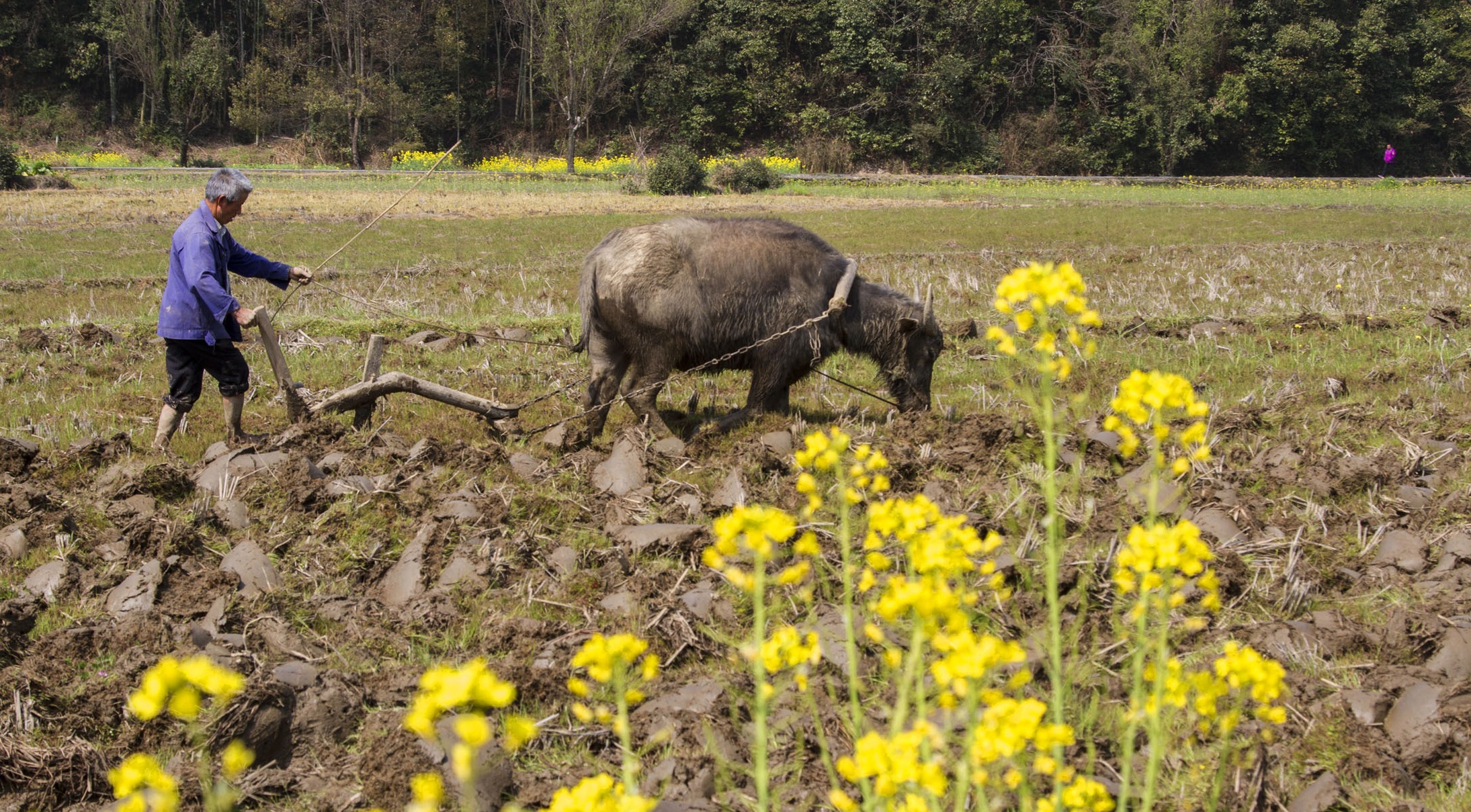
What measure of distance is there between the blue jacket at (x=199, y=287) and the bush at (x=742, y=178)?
90.6 feet

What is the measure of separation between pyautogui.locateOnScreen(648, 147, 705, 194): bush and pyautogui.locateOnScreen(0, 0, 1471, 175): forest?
576 inches

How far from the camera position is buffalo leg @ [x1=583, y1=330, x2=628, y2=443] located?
763 centimetres

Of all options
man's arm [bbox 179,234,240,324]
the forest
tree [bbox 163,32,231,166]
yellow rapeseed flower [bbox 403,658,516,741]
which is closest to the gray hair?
man's arm [bbox 179,234,240,324]

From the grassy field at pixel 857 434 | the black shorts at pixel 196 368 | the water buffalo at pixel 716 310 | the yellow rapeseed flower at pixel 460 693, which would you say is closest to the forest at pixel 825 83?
the grassy field at pixel 857 434

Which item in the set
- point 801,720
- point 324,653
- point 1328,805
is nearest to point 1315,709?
point 1328,805

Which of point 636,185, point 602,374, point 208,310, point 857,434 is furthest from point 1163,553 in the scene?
point 636,185

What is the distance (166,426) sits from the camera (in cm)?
705

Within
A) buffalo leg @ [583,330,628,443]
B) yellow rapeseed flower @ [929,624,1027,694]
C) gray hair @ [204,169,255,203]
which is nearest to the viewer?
yellow rapeseed flower @ [929,624,1027,694]

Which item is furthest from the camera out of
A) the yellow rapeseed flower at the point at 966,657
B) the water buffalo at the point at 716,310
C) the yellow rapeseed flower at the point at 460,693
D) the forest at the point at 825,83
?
the forest at the point at 825,83

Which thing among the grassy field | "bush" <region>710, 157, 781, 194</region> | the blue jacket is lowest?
the grassy field

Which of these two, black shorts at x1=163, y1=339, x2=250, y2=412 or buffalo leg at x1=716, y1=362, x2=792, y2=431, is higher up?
black shorts at x1=163, y1=339, x2=250, y2=412

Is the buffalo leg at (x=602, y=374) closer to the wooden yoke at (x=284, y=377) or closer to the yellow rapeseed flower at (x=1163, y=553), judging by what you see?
the wooden yoke at (x=284, y=377)

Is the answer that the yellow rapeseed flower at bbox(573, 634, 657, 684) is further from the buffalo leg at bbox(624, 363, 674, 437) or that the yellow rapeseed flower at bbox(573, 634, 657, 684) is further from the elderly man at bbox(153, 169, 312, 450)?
the buffalo leg at bbox(624, 363, 674, 437)

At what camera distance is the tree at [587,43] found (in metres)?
43.1
